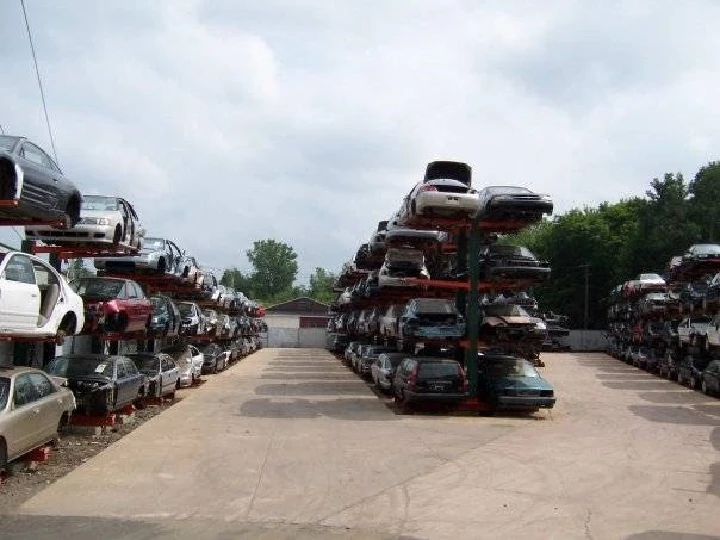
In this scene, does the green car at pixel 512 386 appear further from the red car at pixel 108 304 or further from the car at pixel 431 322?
the red car at pixel 108 304

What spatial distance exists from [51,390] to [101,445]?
242 cm

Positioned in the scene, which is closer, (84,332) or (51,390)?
(51,390)

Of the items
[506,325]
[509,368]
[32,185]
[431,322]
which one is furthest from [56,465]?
[506,325]

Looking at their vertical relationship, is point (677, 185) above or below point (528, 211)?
above

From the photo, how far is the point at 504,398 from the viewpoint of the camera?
1938 centimetres

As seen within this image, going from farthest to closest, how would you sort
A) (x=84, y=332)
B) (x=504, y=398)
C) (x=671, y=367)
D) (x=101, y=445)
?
(x=671, y=367)
(x=504, y=398)
(x=84, y=332)
(x=101, y=445)

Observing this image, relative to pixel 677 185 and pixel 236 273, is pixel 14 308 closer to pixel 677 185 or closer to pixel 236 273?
pixel 677 185

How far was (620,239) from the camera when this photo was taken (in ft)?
222

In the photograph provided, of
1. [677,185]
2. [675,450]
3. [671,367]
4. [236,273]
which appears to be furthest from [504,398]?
[236,273]

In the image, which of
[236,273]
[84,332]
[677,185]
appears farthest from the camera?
[236,273]

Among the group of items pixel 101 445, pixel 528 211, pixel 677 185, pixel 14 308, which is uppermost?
pixel 677 185

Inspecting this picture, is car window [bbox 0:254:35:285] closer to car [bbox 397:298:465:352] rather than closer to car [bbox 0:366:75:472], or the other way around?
car [bbox 0:366:75:472]

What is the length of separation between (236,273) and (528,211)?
132864mm

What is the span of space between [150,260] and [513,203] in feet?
33.4
